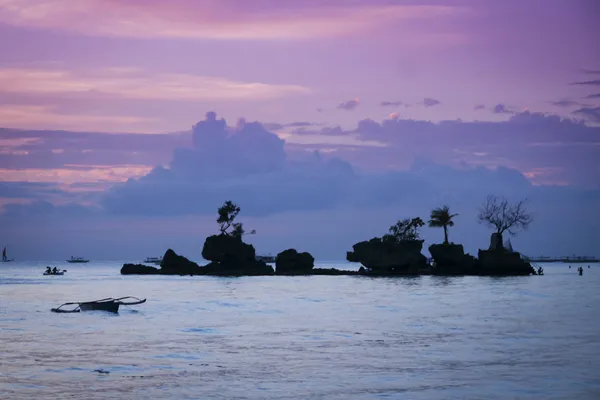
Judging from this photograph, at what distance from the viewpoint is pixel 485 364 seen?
42812 mm

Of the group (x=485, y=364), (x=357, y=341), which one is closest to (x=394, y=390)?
(x=485, y=364)

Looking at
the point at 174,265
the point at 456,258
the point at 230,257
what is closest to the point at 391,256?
the point at 456,258

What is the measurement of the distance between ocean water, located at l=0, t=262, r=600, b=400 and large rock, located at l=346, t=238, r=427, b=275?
7915cm

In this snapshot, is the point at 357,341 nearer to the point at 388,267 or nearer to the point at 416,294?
the point at 416,294

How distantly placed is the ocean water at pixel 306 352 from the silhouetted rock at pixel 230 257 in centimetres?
8631

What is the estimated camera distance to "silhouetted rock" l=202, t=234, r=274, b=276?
571 ft

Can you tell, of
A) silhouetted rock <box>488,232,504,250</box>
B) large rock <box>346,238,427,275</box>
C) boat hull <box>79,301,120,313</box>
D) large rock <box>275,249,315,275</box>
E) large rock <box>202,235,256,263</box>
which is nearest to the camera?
boat hull <box>79,301,120,313</box>

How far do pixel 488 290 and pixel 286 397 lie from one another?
8479 centimetres

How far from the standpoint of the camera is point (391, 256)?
168m

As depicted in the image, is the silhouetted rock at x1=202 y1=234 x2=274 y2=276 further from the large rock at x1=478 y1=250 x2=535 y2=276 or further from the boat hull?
the boat hull

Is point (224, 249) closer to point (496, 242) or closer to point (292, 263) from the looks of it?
point (292, 263)

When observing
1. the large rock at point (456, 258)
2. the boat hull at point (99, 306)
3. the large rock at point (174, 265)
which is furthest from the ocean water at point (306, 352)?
the large rock at point (174, 265)

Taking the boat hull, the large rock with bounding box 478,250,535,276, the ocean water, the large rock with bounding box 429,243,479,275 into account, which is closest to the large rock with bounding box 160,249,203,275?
the large rock with bounding box 429,243,479,275

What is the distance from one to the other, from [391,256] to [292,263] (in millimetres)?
31157
